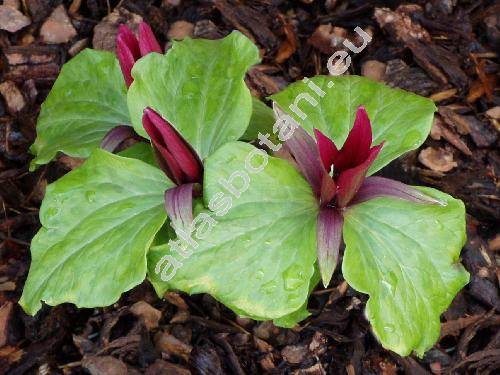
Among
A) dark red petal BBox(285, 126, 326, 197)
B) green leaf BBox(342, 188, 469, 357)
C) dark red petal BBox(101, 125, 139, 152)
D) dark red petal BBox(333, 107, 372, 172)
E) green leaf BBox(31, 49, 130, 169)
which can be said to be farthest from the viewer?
green leaf BBox(31, 49, 130, 169)

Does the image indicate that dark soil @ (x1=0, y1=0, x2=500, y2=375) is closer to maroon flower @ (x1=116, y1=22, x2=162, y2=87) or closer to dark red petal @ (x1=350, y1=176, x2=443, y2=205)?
dark red petal @ (x1=350, y1=176, x2=443, y2=205)

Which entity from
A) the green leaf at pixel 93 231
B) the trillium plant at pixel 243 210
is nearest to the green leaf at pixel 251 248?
the trillium plant at pixel 243 210

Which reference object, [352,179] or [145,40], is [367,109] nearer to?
[352,179]

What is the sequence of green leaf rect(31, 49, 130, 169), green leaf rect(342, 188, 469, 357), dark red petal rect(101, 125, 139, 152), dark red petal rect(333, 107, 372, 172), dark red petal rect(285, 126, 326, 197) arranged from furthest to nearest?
green leaf rect(31, 49, 130, 169)
dark red petal rect(101, 125, 139, 152)
dark red petal rect(285, 126, 326, 197)
green leaf rect(342, 188, 469, 357)
dark red petal rect(333, 107, 372, 172)

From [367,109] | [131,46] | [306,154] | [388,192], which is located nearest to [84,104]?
[131,46]

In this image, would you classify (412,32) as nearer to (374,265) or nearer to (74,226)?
(374,265)

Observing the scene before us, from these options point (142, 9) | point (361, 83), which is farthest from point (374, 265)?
point (142, 9)

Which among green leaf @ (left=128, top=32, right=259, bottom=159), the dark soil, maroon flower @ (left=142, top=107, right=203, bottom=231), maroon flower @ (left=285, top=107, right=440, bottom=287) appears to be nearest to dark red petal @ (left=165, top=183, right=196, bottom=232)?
maroon flower @ (left=142, top=107, right=203, bottom=231)
